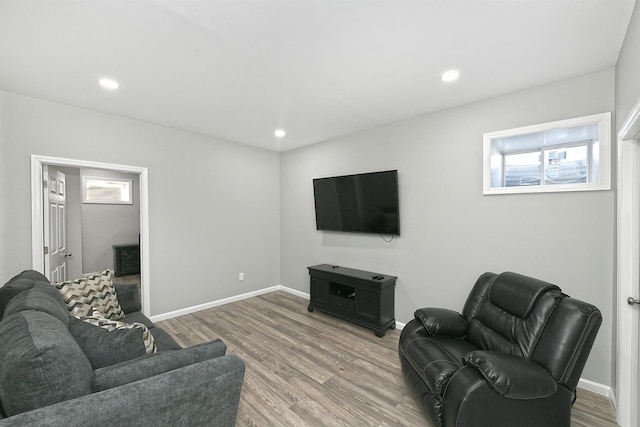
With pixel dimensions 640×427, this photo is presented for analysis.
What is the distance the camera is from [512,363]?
163 centimetres

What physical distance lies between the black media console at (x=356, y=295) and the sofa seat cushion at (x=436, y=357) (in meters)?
1.13

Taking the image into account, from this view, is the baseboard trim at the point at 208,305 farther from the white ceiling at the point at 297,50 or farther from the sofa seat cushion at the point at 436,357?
the sofa seat cushion at the point at 436,357

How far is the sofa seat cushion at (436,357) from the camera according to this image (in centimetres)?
175

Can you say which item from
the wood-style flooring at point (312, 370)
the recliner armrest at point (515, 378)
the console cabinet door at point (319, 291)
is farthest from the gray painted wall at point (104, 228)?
the recliner armrest at point (515, 378)

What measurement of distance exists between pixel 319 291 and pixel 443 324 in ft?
6.76

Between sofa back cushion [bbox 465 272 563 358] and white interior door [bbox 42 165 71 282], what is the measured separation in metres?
4.43

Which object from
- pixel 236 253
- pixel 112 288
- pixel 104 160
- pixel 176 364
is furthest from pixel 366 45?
pixel 236 253

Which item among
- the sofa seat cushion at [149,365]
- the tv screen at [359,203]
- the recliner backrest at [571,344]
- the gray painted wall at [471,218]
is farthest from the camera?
the tv screen at [359,203]

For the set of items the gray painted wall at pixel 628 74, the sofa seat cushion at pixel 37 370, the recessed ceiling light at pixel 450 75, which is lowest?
the sofa seat cushion at pixel 37 370

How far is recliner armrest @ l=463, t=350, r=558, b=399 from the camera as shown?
1.54 meters

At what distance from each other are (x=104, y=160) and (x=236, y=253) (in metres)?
2.23

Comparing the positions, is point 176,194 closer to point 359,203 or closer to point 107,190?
point 359,203

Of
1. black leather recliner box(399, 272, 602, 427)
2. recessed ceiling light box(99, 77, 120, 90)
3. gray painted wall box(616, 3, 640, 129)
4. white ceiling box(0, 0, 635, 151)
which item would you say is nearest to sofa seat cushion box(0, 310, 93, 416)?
white ceiling box(0, 0, 635, 151)

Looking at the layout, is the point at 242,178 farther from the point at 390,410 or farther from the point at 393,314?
the point at 390,410
